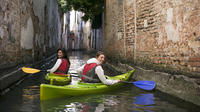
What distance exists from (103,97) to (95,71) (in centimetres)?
74

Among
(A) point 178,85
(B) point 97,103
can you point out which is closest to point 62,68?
(B) point 97,103

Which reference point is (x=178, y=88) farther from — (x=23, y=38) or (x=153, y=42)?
(x=23, y=38)

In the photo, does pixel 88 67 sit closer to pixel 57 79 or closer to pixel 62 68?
pixel 57 79

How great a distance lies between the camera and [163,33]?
703 centimetres

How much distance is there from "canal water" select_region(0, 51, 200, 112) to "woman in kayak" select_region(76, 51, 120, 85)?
0.43 metres

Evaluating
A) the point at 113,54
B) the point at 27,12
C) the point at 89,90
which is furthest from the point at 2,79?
the point at 113,54

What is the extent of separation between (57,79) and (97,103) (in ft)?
7.73

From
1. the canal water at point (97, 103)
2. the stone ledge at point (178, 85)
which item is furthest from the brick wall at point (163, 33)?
the canal water at point (97, 103)

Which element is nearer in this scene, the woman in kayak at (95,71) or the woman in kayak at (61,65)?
the woman in kayak at (95,71)

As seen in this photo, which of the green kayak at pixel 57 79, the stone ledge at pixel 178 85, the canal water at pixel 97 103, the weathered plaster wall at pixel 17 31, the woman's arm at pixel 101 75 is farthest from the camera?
the weathered plaster wall at pixel 17 31

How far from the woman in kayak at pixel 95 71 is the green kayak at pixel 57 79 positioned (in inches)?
39.8

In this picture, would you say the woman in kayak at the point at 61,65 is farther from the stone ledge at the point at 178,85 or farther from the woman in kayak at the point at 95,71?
the stone ledge at the point at 178,85

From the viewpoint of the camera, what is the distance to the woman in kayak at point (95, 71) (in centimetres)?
593

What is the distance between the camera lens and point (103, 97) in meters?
5.54
